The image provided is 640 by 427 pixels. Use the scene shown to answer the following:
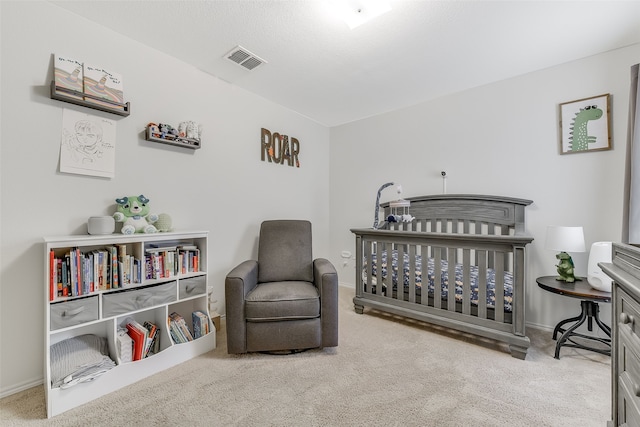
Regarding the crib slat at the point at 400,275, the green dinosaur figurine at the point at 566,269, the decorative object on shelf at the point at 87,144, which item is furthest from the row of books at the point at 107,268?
the green dinosaur figurine at the point at 566,269

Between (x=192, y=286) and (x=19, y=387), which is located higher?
(x=192, y=286)

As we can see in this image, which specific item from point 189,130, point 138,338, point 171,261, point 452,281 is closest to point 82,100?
point 189,130

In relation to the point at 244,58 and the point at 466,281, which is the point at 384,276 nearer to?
the point at 466,281

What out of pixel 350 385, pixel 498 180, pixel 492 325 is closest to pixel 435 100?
pixel 498 180

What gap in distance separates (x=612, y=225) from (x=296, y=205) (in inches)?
116

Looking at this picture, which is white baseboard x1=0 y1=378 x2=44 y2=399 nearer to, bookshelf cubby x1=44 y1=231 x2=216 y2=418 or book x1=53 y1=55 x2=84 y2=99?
bookshelf cubby x1=44 y1=231 x2=216 y2=418

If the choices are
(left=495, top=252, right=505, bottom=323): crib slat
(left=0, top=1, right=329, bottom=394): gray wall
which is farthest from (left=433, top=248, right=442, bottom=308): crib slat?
(left=0, top=1, right=329, bottom=394): gray wall

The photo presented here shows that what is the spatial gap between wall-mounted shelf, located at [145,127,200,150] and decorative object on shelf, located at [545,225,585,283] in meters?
2.98

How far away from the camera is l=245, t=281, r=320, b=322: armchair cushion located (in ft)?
6.20

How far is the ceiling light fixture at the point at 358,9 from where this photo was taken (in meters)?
1.60

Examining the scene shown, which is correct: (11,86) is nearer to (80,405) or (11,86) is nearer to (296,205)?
(80,405)

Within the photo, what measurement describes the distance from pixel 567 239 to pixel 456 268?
0.82m

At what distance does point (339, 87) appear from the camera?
2738 mm

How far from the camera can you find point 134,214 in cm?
187
